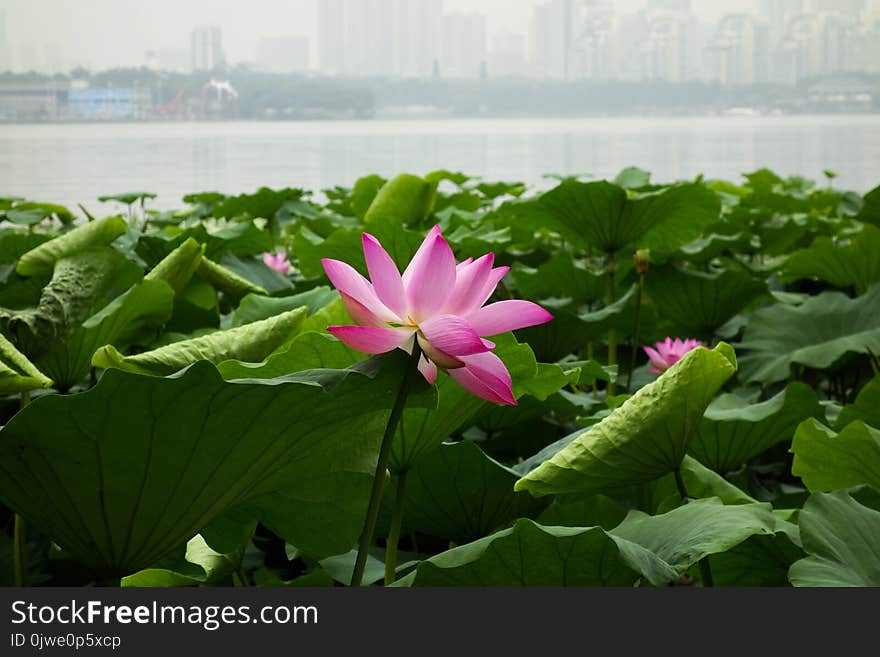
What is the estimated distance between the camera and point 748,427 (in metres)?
0.76

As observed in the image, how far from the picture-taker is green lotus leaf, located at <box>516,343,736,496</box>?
53cm

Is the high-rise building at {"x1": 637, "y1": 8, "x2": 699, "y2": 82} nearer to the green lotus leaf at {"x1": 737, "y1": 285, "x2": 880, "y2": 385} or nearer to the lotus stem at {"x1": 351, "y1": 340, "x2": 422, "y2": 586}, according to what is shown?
the green lotus leaf at {"x1": 737, "y1": 285, "x2": 880, "y2": 385}

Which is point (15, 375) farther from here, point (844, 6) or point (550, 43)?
point (844, 6)

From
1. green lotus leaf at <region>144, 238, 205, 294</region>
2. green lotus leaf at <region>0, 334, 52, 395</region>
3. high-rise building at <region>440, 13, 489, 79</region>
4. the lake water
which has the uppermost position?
high-rise building at <region>440, 13, 489, 79</region>

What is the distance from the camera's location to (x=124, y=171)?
13.0 ft

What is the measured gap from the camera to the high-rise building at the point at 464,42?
6.88 m

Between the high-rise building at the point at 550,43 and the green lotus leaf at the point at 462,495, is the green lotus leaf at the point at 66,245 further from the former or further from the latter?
the high-rise building at the point at 550,43

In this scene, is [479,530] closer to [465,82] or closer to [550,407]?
[550,407]

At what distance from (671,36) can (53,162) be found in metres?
4.00

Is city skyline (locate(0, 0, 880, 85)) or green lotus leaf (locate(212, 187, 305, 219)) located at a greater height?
city skyline (locate(0, 0, 880, 85))

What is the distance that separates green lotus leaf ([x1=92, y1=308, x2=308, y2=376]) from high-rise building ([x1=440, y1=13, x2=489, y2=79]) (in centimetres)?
643

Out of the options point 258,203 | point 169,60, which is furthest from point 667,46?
point 258,203

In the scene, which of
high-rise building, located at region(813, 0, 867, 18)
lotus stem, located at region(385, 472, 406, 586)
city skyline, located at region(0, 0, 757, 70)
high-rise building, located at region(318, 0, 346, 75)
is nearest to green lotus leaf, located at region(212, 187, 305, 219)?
lotus stem, located at region(385, 472, 406, 586)

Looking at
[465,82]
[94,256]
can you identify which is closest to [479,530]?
[94,256]
